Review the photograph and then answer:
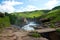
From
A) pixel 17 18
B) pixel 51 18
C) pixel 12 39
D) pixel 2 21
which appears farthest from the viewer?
pixel 51 18

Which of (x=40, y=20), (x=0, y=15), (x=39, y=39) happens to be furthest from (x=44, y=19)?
(x=39, y=39)

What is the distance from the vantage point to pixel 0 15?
12.2m

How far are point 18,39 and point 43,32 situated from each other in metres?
3.21

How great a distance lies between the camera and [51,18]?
18391mm

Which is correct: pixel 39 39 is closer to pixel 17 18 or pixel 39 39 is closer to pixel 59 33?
pixel 59 33

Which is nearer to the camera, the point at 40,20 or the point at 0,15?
the point at 0,15

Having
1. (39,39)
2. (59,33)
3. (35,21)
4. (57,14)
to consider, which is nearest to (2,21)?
(59,33)

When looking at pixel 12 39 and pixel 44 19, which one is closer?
pixel 12 39

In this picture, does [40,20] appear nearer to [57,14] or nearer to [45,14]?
[45,14]

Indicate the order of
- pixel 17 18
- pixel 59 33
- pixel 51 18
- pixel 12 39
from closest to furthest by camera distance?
pixel 12 39
pixel 59 33
pixel 17 18
pixel 51 18

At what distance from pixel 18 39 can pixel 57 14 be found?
43.7ft

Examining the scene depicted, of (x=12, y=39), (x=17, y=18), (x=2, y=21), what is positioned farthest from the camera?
(x=17, y=18)

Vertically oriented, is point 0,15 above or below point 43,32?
above

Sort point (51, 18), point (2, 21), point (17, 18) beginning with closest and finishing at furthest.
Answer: point (2, 21), point (17, 18), point (51, 18)
